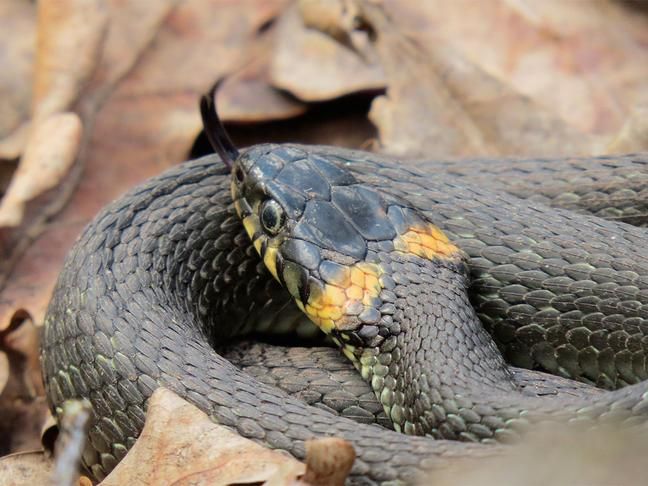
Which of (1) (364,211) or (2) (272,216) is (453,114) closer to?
(1) (364,211)

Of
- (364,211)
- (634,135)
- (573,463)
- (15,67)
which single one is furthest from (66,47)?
(573,463)

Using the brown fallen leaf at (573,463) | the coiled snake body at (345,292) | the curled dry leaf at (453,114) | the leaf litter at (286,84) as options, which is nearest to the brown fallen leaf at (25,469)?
the coiled snake body at (345,292)

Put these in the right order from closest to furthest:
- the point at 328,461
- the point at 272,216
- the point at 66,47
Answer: the point at 328,461
the point at 272,216
the point at 66,47

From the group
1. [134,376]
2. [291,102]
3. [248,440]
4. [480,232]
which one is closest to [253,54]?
[291,102]

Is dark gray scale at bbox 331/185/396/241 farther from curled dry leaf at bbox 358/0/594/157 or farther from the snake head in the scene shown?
curled dry leaf at bbox 358/0/594/157

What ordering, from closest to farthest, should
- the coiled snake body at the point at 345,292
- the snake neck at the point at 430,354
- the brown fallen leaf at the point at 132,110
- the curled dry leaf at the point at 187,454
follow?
the curled dry leaf at the point at 187,454 < the snake neck at the point at 430,354 < the coiled snake body at the point at 345,292 < the brown fallen leaf at the point at 132,110

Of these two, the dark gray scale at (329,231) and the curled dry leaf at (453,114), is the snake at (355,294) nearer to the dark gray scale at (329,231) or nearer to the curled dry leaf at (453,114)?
the dark gray scale at (329,231)

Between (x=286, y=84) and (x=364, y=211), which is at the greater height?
(x=364, y=211)
